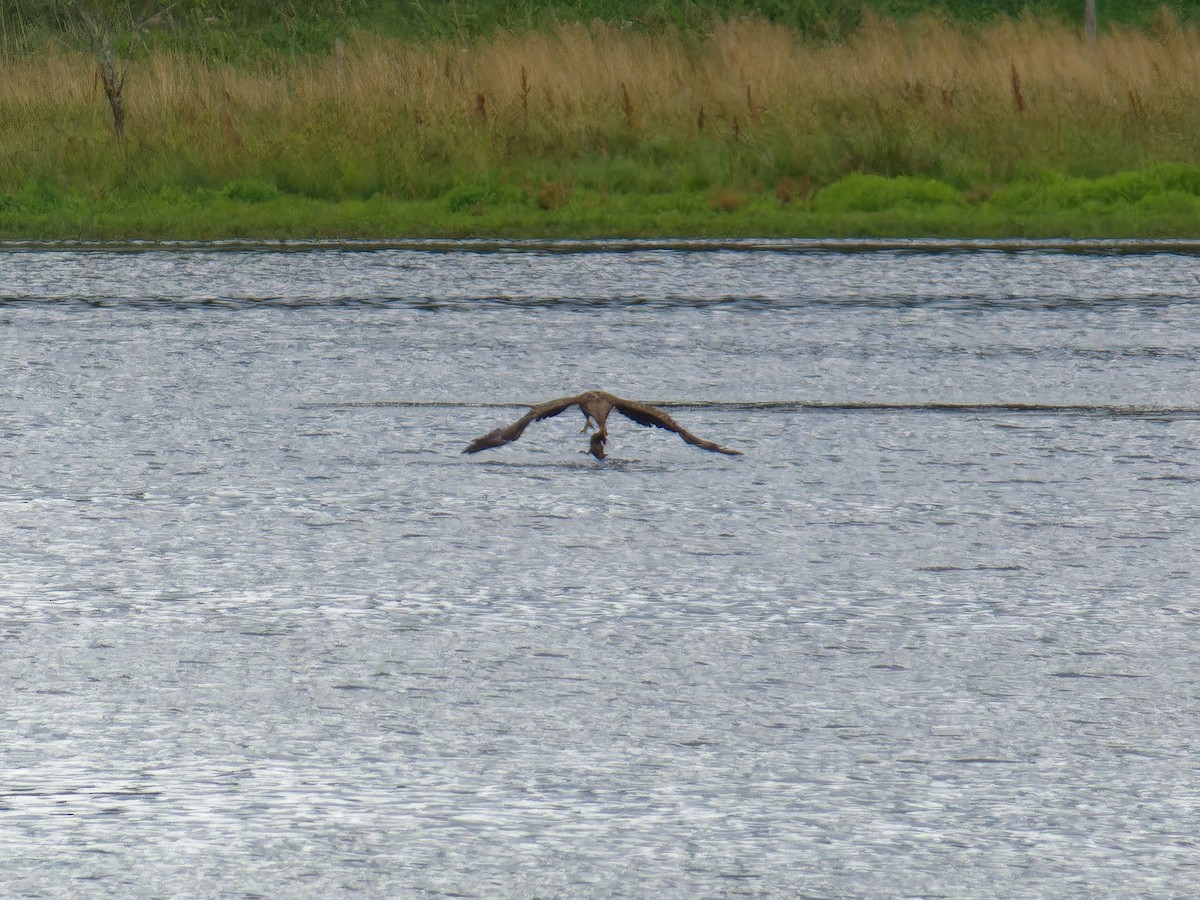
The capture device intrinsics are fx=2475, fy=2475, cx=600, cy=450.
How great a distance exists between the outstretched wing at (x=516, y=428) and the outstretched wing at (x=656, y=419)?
174mm

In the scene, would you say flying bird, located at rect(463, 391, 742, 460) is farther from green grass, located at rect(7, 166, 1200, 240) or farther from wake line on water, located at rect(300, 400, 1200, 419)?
green grass, located at rect(7, 166, 1200, 240)

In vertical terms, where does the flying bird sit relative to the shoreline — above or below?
above

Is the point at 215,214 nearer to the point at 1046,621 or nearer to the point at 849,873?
the point at 1046,621

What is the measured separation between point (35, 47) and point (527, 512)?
85.4 ft

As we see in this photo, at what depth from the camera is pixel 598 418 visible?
8.67 meters

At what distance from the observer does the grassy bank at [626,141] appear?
20.2 m

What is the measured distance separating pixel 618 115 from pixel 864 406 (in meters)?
14.3

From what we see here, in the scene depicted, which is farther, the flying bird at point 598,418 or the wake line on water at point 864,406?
the wake line on water at point 864,406

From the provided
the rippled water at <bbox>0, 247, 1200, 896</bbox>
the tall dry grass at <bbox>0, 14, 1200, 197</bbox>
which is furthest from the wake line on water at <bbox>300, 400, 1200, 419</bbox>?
the tall dry grass at <bbox>0, 14, 1200, 197</bbox>

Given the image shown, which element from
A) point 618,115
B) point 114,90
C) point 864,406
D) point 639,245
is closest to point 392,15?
point 114,90

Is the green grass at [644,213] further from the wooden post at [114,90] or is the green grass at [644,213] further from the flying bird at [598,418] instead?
the flying bird at [598,418]

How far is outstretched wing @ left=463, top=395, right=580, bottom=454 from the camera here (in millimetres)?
8641

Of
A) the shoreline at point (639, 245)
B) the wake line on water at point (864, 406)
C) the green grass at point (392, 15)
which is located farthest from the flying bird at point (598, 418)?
the green grass at point (392, 15)

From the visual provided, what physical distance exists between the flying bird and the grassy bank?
10.6 m
